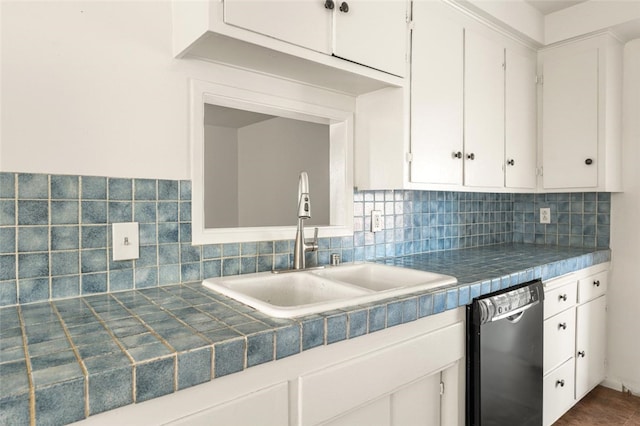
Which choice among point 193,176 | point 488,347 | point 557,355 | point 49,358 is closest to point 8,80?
point 193,176

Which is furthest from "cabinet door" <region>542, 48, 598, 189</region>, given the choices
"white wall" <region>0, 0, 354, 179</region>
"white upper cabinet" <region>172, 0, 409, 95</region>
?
"white wall" <region>0, 0, 354, 179</region>

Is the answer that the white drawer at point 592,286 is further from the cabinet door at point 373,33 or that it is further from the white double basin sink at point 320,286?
the cabinet door at point 373,33

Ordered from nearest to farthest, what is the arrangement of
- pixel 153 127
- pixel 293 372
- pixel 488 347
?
pixel 293 372
pixel 153 127
pixel 488 347

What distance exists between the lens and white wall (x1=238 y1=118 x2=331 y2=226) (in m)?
2.82

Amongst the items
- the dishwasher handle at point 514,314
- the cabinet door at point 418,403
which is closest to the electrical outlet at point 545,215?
the dishwasher handle at point 514,314

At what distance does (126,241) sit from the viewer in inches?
51.1

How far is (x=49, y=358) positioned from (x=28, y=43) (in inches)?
36.3

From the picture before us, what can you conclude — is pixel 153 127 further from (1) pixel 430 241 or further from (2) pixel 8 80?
(1) pixel 430 241

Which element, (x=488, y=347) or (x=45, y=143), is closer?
(x=45, y=143)

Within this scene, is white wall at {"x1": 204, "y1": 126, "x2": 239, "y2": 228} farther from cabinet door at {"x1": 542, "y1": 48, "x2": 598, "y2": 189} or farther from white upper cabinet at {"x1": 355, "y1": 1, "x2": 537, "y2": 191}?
cabinet door at {"x1": 542, "y1": 48, "x2": 598, "y2": 189}

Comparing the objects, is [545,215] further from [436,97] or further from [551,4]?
[436,97]

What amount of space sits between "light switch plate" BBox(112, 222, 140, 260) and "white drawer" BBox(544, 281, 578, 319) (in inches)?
72.1

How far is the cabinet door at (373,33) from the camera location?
1472mm

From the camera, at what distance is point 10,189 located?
1.11 metres
